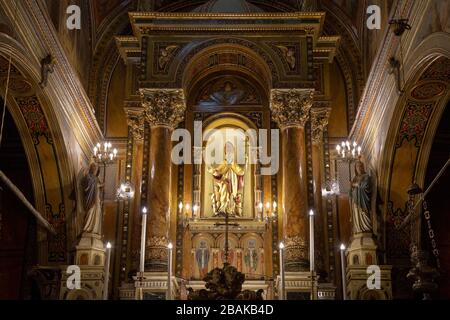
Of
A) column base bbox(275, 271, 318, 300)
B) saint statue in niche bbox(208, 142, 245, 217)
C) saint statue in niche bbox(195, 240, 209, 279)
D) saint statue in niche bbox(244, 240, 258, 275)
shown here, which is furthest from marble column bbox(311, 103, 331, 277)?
saint statue in niche bbox(195, 240, 209, 279)

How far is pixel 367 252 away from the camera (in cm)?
1227

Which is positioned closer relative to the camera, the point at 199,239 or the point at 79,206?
the point at 79,206

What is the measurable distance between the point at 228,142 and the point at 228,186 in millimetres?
1194

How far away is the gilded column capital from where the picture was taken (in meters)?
15.4

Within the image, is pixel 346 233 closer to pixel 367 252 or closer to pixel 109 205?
pixel 367 252

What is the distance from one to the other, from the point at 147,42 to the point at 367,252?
6.42 m

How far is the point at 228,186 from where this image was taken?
15.3 meters

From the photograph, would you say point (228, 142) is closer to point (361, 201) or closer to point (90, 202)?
point (90, 202)

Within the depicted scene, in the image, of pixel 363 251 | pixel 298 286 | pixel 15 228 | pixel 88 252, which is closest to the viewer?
pixel 298 286

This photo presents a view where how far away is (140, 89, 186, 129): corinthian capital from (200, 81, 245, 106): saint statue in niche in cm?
247

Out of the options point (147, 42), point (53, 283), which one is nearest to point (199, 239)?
point (53, 283)

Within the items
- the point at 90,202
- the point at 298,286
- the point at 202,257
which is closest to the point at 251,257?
the point at 202,257
